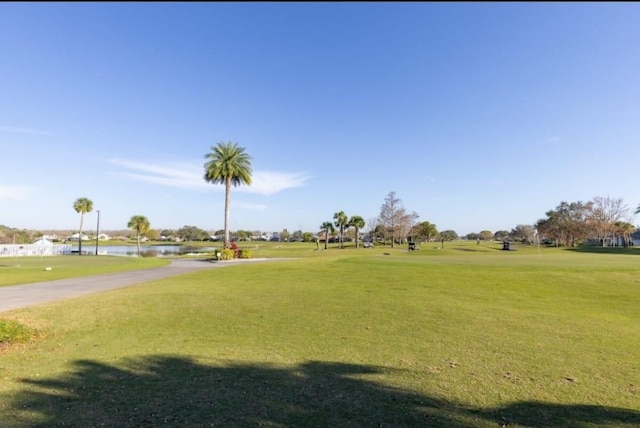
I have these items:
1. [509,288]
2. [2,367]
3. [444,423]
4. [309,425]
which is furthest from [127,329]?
[509,288]

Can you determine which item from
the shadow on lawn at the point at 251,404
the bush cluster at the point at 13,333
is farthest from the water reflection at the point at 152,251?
the shadow on lawn at the point at 251,404

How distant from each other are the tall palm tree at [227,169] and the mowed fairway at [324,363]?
3742cm

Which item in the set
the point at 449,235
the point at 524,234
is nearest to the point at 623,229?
the point at 524,234

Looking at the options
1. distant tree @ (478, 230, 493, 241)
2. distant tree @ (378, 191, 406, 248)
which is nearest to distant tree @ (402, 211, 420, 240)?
distant tree @ (378, 191, 406, 248)

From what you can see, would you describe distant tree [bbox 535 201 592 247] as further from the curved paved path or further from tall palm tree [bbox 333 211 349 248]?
the curved paved path

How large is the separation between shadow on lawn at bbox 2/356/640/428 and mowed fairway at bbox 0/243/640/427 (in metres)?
0.02

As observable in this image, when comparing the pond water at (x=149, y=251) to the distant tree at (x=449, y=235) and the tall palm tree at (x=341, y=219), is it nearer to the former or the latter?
the tall palm tree at (x=341, y=219)

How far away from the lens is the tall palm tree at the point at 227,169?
49.3m

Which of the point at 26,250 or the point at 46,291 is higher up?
the point at 26,250

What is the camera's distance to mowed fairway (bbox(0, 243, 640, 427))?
14.4ft

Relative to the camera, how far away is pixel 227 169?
4966 cm

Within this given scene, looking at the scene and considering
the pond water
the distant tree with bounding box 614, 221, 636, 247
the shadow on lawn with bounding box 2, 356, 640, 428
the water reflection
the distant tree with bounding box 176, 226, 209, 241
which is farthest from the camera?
the distant tree with bounding box 176, 226, 209, 241

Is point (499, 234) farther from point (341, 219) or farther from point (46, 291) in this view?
point (46, 291)

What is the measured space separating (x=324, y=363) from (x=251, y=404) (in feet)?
6.26
